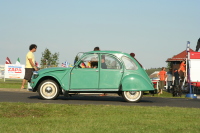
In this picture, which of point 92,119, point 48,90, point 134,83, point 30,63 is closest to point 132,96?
point 134,83

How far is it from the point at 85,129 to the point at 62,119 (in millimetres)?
1482

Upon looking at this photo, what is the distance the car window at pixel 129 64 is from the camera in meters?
13.8

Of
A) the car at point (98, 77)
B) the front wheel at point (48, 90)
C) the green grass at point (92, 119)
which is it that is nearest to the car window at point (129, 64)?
the car at point (98, 77)

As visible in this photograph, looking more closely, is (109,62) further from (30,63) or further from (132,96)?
(30,63)

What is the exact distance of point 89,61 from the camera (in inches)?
544

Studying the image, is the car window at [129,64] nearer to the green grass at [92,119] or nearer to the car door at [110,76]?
the car door at [110,76]

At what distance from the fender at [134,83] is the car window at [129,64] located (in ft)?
1.01

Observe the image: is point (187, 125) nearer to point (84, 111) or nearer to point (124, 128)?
point (124, 128)

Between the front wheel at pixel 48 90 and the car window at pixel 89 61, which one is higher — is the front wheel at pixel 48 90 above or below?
below

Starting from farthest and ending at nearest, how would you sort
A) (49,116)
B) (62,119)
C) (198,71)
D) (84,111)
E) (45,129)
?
(198,71), (84,111), (49,116), (62,119), (45,129)

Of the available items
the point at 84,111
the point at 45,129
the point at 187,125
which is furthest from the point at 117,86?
the point at 45,129

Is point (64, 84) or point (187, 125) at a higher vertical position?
point (64, 84)

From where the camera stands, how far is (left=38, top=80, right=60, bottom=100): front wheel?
13859mm

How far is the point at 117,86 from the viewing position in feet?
44.9
